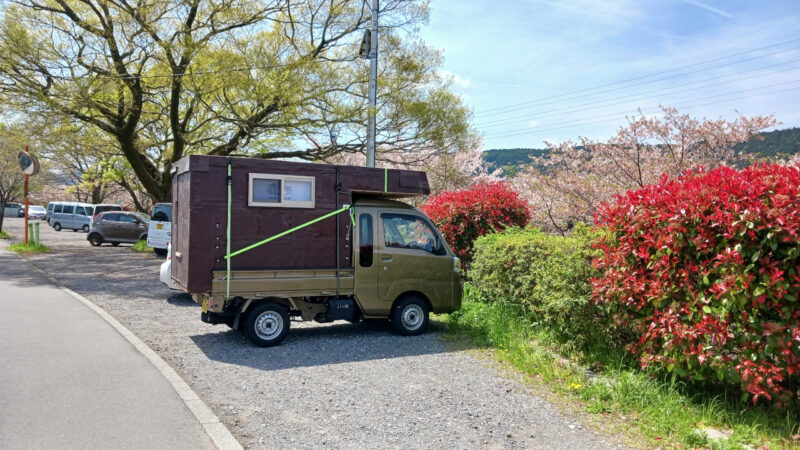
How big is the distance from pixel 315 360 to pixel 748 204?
474 cm

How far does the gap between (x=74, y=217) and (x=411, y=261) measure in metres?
37.8

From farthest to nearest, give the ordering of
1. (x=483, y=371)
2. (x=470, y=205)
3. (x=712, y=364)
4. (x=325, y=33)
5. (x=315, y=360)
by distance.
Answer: (x=325, y=33), (x=470, y=205), (x=315, y=360), (x=483, y=371), (x=712, y=364)

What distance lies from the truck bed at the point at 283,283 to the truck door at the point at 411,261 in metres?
0.54

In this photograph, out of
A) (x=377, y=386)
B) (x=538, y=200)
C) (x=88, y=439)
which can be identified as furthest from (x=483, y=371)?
(x=538, y=200)

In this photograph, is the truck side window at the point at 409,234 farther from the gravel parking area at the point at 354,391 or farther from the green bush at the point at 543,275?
the gravel parking area at the point at 354,391

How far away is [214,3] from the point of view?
786 inches

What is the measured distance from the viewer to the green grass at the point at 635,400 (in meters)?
4.39

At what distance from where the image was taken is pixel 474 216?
1078cm

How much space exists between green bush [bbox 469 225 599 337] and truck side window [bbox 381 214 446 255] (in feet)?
2.80

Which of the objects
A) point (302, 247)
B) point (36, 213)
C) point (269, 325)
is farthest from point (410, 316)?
point (36, 213)

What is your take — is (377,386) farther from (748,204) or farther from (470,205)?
(470,205)

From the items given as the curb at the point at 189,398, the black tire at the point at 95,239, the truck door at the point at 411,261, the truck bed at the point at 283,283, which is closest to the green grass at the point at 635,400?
the truck door at the point at 411,261

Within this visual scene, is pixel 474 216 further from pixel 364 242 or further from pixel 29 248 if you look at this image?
pixel 29 248

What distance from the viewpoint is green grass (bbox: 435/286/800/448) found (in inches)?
173
